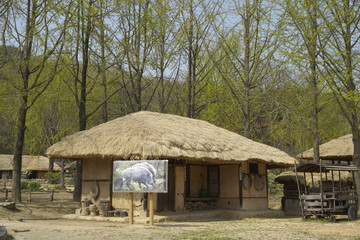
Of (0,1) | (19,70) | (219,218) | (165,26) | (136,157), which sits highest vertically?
(165,26)

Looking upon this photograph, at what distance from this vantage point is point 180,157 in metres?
14.0

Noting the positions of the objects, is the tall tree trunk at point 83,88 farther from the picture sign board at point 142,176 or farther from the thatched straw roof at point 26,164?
the thatched straw roof at point 26,164

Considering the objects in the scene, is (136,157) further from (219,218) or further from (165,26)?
(165,26)

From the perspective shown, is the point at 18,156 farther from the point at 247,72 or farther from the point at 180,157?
the point at 247,72

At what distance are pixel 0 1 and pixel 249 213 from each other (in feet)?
39.7

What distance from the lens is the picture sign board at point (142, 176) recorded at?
38.8ft

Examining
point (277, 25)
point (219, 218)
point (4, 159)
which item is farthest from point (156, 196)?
point (4, 159)

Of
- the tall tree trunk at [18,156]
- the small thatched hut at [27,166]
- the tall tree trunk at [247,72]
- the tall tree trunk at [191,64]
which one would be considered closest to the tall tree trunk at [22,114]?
the tall tree trunk at [18,156]

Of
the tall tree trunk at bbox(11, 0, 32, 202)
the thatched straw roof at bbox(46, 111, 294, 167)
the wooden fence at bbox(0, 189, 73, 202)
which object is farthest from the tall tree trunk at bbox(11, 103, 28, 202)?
the wooden fence at bbox(0, 189, 73, 202)

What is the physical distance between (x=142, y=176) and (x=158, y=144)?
1.96 meters

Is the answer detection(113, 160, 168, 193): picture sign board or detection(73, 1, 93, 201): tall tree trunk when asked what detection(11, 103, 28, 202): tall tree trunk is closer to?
detection(73, 1, 93, 201): tall tree trunk

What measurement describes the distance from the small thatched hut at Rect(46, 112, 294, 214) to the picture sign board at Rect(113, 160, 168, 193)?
1.16 metres

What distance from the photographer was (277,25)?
17938mm

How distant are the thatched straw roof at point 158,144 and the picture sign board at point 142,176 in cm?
118
